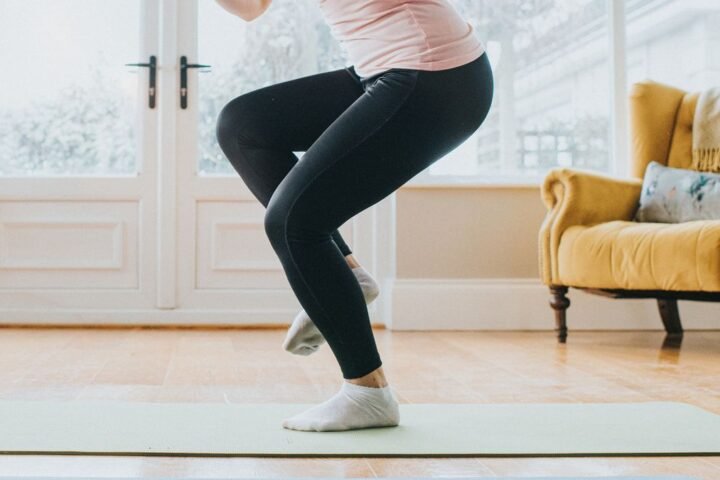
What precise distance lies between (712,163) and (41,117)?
2.77 m

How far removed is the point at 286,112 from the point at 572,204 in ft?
6.16

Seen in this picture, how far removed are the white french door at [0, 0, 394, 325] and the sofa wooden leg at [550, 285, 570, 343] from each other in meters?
0.84

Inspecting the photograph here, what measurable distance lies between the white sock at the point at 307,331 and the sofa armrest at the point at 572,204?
175cm

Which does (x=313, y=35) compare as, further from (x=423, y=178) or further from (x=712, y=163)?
(x=712, y=163)

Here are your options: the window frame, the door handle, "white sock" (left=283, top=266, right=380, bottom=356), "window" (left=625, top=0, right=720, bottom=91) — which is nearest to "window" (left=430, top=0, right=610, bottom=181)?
the window frame

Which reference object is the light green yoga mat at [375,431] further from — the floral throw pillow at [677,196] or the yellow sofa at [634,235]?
the floral throw pillow at [677,196]

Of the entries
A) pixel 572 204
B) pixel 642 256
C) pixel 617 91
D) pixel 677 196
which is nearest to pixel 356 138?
pixel 642 256

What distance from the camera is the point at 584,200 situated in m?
3.25

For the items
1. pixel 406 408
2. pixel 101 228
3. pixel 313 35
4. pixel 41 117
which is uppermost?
pixel 313 35

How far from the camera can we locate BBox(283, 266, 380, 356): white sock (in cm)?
157

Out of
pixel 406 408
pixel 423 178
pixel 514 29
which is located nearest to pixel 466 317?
pixel 423 178

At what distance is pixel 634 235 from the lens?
298cm

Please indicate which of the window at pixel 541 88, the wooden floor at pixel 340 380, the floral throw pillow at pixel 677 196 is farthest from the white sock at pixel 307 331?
the window at pixel 541 88

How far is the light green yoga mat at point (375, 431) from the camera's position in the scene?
1.42 meters
